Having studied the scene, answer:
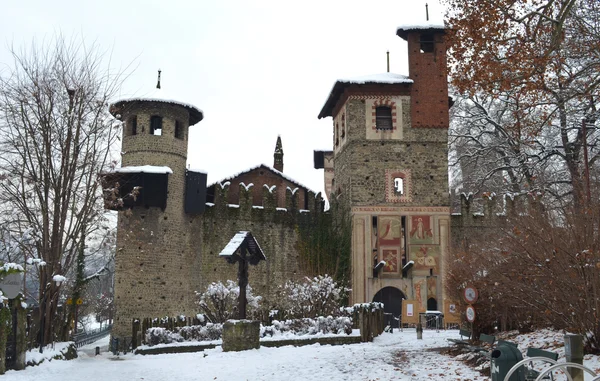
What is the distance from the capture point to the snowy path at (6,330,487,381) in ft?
34.2

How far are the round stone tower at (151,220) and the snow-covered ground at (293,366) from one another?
32.7 ft

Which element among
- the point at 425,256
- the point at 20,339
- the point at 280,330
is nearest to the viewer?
the point at 20,339

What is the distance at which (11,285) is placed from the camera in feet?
34.1

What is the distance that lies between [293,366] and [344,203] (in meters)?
16.3

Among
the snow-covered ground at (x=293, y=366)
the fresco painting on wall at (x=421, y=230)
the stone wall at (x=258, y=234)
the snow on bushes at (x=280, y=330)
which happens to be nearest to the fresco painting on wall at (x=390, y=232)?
the fresco painting on wall at (x=421, y=230)

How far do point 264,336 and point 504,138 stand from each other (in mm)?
14794

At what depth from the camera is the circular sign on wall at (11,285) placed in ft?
33.9

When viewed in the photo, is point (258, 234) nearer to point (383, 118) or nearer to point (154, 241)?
point (154, 241)

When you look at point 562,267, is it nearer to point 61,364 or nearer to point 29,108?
point 61,364

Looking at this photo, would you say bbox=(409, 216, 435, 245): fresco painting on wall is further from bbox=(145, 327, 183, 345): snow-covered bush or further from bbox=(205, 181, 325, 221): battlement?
bbox=(145, 327, 183, 345): snow-covered bush

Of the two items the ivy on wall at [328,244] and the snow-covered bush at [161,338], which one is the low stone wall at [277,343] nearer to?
the snow-covered bush at [161,338]

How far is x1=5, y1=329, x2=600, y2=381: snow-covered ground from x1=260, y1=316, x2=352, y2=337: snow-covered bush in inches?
100

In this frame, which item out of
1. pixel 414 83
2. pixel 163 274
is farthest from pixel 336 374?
pixel 414 83

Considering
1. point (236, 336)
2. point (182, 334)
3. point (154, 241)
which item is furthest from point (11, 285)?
point (154, 241)
